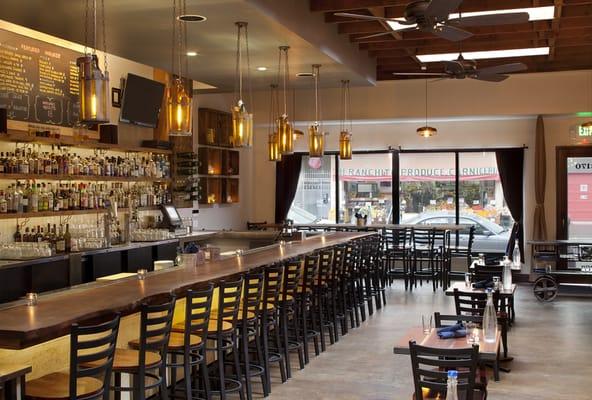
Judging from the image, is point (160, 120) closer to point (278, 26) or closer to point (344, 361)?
point (278, 26)

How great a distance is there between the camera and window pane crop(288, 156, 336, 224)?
14.4 meters

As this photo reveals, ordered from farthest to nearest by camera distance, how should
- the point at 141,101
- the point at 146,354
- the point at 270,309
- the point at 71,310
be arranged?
the point at 141,101 → the point at 270,309 → the point at 146,354 → the point at 71,310

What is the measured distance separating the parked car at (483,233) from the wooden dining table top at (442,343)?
8439 millimetres

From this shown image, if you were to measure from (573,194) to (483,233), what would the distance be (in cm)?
177

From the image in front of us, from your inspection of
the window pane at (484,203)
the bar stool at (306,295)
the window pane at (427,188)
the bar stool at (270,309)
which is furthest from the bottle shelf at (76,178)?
the window pane at (484,203)

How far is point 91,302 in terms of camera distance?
410cm

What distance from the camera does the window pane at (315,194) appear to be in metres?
14.4

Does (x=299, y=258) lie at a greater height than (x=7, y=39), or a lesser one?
lesser

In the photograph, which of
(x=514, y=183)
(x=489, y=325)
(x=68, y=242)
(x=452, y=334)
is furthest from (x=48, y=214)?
(x=514, y=183)

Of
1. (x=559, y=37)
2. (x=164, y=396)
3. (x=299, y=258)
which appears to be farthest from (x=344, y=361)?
(x=559, y=37)

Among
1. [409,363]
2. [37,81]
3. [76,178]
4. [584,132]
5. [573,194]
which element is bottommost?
[409,363]

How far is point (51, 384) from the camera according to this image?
11.8 feet

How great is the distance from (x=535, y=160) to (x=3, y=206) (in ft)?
30.2

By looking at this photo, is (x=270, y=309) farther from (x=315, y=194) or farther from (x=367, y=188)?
(x=315, y=194)
